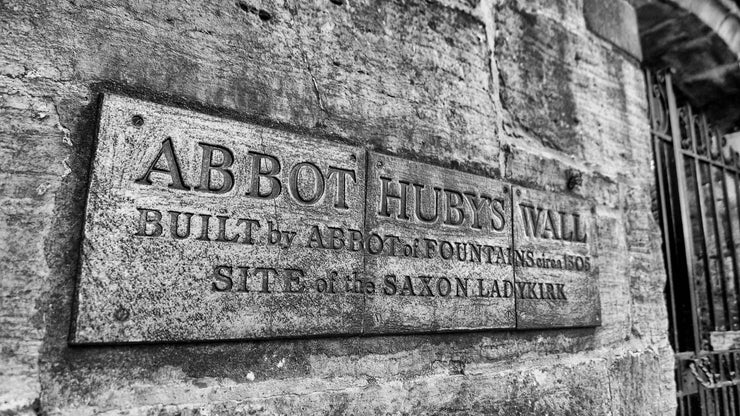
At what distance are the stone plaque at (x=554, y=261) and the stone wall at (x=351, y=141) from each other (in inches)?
2.9

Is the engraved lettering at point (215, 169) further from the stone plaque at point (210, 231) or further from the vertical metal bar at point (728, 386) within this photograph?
the vertical metal bar at point (728, 386)

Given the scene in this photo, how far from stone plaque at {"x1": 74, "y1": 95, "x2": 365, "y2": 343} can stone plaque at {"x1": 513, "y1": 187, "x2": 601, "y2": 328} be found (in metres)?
0.65

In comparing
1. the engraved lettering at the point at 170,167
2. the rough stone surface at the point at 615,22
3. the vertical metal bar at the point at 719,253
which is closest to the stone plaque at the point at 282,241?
the engraved lettering at the point at 170,167

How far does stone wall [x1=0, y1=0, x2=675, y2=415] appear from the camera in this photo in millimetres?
1055

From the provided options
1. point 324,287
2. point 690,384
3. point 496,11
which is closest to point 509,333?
point 324,287

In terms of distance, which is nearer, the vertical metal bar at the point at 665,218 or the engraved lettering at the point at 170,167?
the engraved lettering at the point at 170,167

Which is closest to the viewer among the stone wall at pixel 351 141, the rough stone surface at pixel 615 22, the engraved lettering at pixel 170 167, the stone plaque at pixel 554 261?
the stone wall at pixel 351 141

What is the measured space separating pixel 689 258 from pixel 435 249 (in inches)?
79.4

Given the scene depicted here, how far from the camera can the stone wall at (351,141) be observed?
3.46 feet

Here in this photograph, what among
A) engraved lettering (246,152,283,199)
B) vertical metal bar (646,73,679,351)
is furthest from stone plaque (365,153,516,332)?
vertical metal bar (646,73,679,351)

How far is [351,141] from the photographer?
4.92 ft

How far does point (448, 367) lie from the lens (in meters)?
1.55

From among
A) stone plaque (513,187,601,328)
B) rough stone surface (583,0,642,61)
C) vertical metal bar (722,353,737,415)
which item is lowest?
vertical metal bar (722,353,737,415)

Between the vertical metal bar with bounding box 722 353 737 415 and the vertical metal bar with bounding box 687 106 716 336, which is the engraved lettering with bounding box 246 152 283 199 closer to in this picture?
the vertical metal bar with bounding box 687 106 716 336
